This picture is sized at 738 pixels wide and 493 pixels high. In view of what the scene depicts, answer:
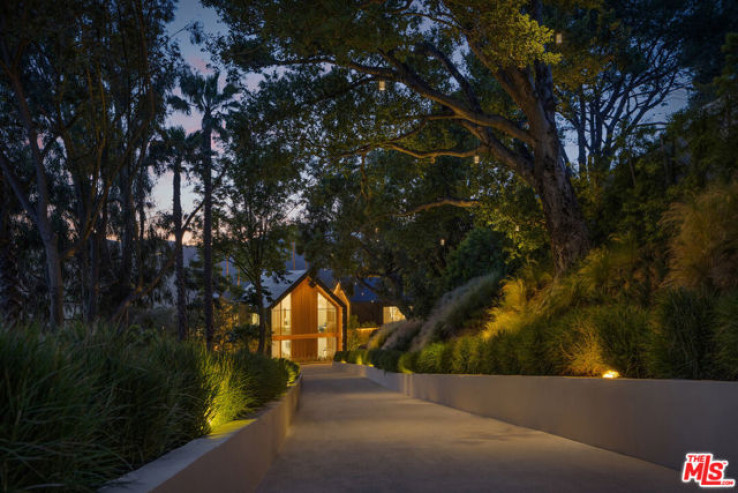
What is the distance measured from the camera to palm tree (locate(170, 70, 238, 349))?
2008 cm

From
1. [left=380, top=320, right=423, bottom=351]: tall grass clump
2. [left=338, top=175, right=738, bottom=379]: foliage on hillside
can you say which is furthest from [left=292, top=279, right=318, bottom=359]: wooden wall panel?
[left=338, top=175, right=738, bottom=379]: foliage on hillside

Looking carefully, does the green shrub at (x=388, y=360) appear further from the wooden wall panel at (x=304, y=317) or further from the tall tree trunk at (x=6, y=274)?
the wooden wall panel at (x=304, y=317)

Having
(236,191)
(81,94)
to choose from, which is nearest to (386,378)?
(236,191)

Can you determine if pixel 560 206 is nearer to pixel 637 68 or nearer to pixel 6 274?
pixel 6 274

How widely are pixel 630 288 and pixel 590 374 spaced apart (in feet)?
5.57

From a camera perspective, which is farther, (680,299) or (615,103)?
(615,103)

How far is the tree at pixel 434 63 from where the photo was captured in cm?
833

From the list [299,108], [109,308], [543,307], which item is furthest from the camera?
[109,308]

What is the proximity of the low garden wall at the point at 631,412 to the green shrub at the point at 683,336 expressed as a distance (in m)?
0.30

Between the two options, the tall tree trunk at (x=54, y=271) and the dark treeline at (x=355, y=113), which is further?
the tall tree trunk at (x=54, y=271)

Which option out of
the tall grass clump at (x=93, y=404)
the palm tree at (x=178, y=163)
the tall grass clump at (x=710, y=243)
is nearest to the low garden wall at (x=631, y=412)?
the tall grass clump at (x=710, y=243)

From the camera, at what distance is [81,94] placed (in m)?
12.1

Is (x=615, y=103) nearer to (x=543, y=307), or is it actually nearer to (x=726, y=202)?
(x=543, y=307)

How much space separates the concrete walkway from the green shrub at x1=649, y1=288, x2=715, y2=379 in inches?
34.0
